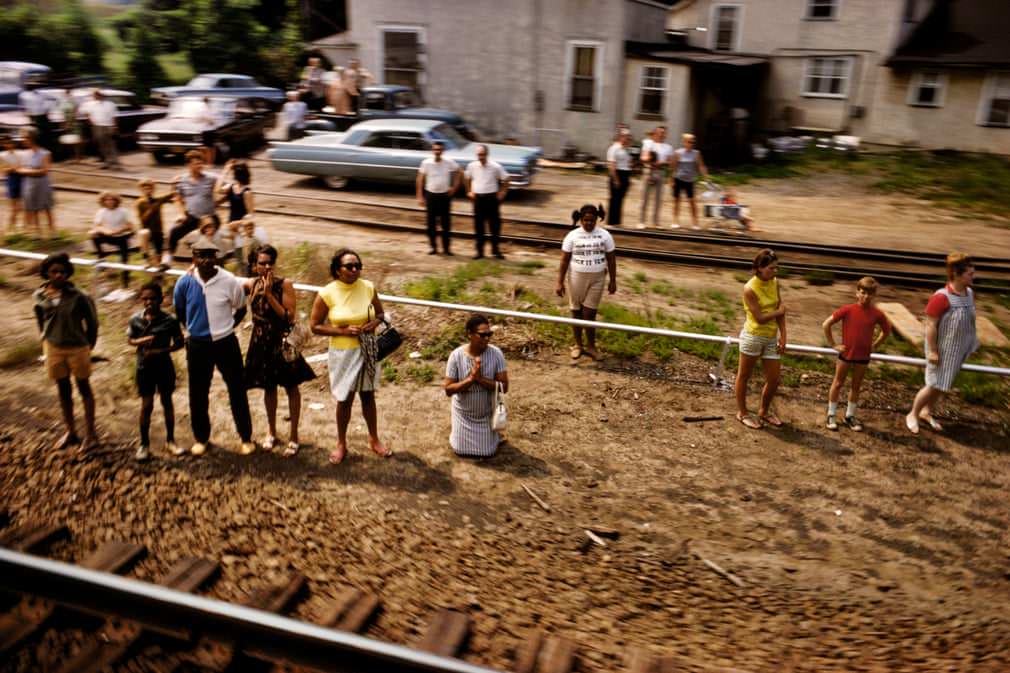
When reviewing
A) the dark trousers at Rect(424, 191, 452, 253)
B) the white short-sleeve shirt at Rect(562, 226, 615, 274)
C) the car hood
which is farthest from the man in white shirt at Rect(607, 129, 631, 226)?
the car hood

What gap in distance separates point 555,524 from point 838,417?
11.8ft

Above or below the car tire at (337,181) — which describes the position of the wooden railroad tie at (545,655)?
below

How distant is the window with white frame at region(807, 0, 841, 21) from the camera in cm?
2376

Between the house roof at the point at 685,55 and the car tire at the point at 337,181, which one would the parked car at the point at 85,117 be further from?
the house roof at the point at 685,55

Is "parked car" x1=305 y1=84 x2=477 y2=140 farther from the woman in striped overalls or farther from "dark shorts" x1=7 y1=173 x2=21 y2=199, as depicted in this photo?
the woman in striped overalls

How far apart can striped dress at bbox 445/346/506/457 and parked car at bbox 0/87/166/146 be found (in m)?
15.2

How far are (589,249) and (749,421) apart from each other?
2.42 meters

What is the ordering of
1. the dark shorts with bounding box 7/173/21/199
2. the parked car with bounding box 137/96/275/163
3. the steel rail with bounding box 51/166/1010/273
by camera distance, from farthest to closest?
the parked car with bounding box 137/96/275/163, the steel rail with bounding box 51/166/1010/273, the dark shorts with bounding box 7/173/21/199

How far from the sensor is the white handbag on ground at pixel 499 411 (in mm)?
6598

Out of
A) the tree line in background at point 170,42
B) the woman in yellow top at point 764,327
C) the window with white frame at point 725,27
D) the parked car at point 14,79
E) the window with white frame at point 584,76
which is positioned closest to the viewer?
the woman in yellow top at point 764,327

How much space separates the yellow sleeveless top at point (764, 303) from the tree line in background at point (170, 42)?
83.1ft

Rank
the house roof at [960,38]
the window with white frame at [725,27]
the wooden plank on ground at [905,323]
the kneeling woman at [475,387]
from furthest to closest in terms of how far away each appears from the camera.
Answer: the window with white frame at [725,27], the house roof at [960,38], the wooden plank on ground at [905,323], the kneeling woman at [475,387]

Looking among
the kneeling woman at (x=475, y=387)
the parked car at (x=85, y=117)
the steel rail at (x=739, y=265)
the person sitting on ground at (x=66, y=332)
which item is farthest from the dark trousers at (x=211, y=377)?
the parked car at (x=85, y=117)

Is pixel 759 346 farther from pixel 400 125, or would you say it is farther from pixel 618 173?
pixel 400 125
